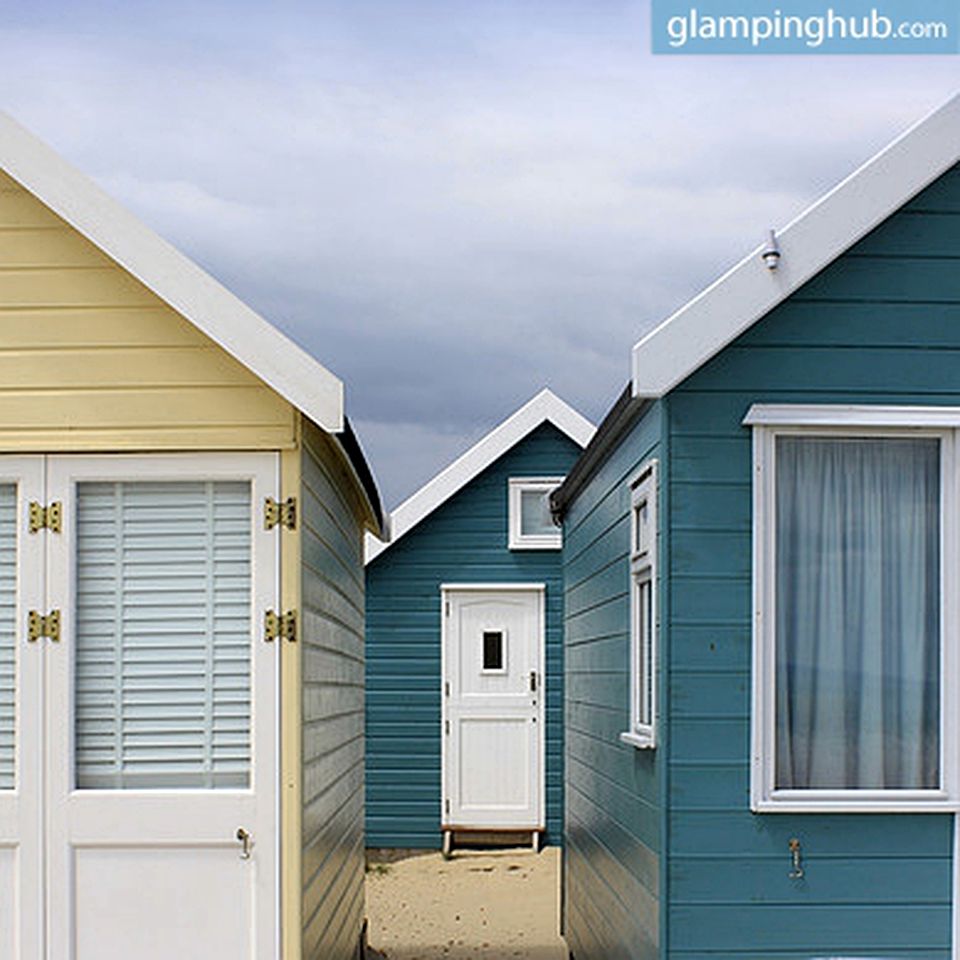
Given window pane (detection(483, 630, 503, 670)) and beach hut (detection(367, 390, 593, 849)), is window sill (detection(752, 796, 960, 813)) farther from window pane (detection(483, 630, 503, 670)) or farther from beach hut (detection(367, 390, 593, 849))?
window pane (detection(483, 630, 503, 670))

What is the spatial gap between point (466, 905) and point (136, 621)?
24.0 feet

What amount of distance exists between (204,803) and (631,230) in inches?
565

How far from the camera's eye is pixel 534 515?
1545 centimetres

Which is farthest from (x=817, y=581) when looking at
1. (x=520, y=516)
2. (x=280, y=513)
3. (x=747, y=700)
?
(x=520, y=516)

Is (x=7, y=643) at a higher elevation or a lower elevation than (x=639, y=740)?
higher

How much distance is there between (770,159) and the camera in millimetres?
13469

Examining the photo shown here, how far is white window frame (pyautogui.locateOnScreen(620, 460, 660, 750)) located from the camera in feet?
21.1

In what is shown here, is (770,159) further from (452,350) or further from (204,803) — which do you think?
(452,350)

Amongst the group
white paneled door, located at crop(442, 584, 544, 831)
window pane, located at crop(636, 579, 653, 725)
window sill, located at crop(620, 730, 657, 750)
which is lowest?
white paneled door, located at crop(442, 584, 544, 831)

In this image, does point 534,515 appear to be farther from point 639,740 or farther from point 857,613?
point 857,613

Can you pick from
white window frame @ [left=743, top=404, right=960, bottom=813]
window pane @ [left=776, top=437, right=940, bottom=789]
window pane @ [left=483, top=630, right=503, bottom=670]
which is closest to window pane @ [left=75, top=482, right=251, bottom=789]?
white window frame @ [left=743, top=404, right=960, bottom=813]

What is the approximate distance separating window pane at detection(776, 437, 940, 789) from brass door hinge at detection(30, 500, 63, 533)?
2664mm

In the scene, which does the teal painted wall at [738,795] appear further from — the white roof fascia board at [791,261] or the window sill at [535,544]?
the window sill at [535,544]

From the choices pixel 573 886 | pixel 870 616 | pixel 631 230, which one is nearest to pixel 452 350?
pixel 631 230
